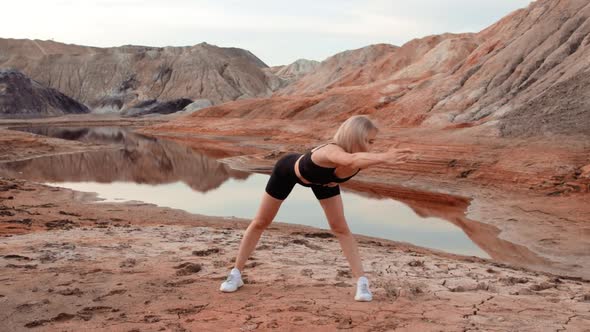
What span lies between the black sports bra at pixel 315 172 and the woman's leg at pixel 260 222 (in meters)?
0.44

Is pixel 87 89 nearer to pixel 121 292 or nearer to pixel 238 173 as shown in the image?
pixel 238 173

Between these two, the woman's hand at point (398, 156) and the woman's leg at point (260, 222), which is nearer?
the woman's hand at point (398, 156)

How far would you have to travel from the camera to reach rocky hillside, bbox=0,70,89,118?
8888cm

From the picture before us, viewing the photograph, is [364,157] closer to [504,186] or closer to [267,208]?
[267,208]

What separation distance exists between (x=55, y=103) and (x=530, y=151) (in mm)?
93632

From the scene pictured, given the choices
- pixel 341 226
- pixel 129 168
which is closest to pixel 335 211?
pixel 341 226

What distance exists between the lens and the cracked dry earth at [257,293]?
14.9 ft

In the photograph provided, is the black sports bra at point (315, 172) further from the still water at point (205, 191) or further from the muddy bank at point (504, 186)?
the still water at point (205, 191)

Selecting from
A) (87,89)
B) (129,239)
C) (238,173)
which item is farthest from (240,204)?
(87,89)

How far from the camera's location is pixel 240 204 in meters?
17.5

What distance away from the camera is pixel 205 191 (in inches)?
802

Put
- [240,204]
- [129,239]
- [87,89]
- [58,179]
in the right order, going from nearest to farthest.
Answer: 1. [129,239]
2. [240,204]
3. [58,179]
4. [87,89]

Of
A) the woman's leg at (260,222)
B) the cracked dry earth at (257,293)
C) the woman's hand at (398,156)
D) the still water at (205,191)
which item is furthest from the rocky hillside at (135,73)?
the woman's hand at (398,156)

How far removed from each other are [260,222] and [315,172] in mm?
879
